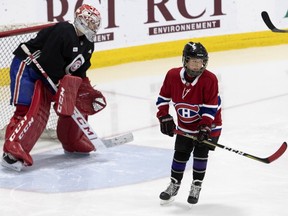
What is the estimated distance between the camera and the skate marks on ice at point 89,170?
3.85 m

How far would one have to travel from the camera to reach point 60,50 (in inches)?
160

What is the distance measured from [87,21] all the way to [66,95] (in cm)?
36

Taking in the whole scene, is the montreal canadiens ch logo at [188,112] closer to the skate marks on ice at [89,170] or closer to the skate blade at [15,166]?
the skate marks on ice at [89,170]

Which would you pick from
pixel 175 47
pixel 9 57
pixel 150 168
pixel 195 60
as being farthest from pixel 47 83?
pixel 175 47

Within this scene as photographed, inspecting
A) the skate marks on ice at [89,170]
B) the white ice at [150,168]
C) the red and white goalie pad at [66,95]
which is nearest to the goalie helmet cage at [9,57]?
the white ice at [150,168]

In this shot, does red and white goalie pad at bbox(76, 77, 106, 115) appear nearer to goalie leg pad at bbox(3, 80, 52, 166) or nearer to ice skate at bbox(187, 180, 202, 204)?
goalie leg pad at bbox(3, 80, 52, 166)

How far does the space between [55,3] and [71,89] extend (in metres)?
2.34

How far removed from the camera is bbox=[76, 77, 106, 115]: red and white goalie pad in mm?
4234

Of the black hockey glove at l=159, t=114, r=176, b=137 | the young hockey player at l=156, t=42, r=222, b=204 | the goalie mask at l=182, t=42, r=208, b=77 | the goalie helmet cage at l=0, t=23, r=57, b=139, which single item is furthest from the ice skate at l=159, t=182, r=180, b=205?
the goalie helmet cage at l=0, t=23, r=57, b=139

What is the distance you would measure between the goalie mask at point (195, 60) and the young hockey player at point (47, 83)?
2.93 ft

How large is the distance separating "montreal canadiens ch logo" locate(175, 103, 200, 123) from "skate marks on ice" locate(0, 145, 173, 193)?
575mm

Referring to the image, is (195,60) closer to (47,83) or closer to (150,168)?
(150,168)

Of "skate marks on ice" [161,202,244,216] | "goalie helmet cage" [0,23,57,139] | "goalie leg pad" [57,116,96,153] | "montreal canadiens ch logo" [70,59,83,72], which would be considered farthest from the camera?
"goalie helmet cage" [0,23,57,139]

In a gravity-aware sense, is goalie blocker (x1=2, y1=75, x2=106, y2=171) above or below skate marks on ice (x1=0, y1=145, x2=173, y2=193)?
above
